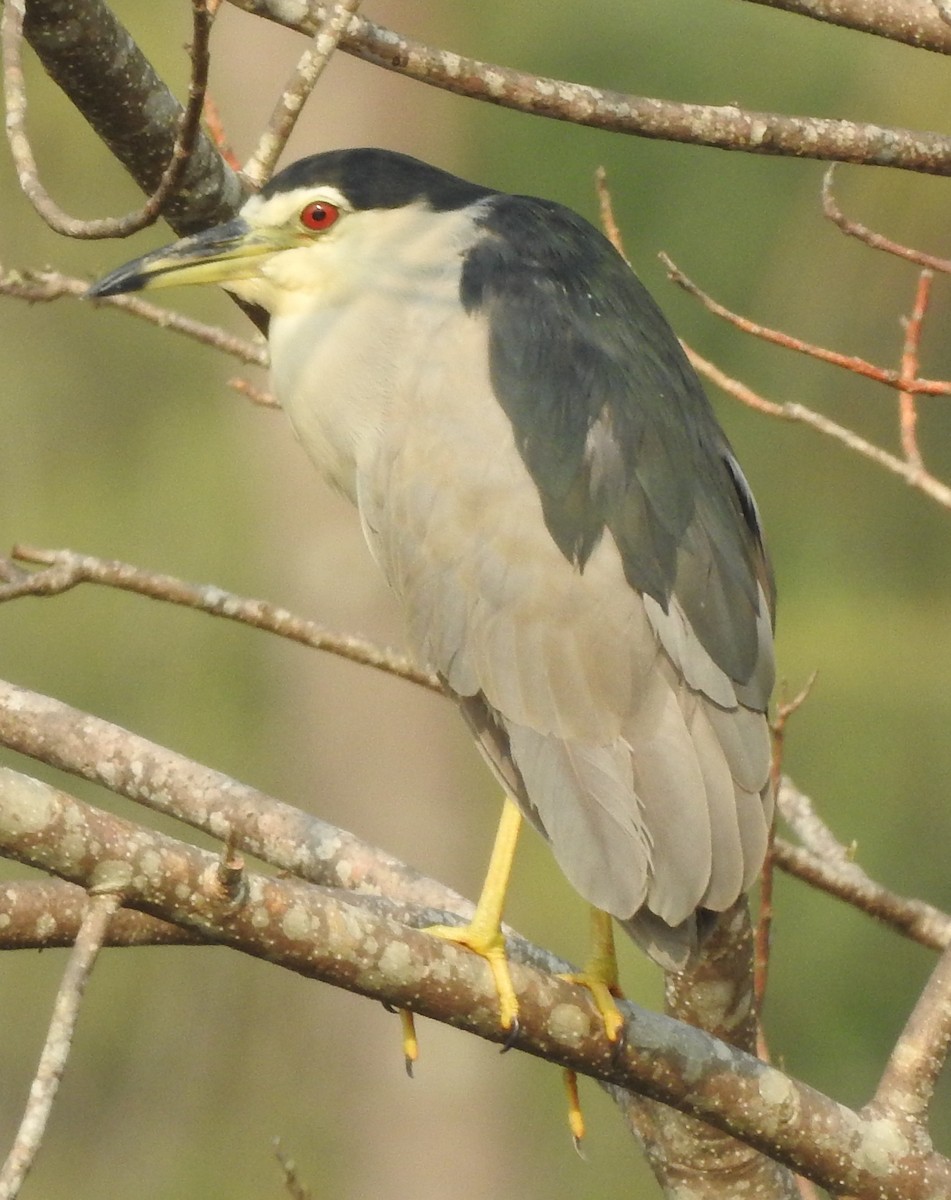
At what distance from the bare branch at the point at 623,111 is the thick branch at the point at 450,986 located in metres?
0.93

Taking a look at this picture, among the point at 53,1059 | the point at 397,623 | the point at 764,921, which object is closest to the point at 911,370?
the point at 764,921

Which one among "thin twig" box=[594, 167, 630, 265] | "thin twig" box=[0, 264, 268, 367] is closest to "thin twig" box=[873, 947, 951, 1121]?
"thin twig" box=[594, 167, 630, 265]

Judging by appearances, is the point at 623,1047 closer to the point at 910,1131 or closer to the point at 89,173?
the point at 910,1131

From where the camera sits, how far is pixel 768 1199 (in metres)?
2.07

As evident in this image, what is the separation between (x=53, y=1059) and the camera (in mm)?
1148

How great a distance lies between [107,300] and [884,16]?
102 centimetres

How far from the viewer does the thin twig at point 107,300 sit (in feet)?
7.40

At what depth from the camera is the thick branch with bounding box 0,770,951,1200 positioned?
4.06 ft

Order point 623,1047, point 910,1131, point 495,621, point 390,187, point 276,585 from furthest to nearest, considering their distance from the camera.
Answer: point 276,585, point 390,187, point 495,621, point 910,1131, point 623,1047

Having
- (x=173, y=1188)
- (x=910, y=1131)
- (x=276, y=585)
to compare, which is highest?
(x=910, y=1131)

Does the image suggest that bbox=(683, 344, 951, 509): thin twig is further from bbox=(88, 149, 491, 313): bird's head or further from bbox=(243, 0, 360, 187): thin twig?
bbox=(243, 0, 360, 187): thin twig

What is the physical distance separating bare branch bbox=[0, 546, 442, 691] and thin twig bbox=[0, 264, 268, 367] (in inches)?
13.8

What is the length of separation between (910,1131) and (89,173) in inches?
243

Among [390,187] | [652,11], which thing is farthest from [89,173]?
[390,187]
